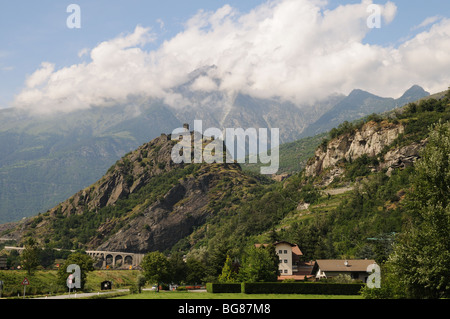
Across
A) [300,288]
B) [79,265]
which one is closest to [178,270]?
[79,265]

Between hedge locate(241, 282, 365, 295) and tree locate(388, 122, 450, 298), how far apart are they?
3961 centimetres

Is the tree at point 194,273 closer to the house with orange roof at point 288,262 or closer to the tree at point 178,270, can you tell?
the tree at point 178,270

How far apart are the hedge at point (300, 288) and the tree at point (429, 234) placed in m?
39.6

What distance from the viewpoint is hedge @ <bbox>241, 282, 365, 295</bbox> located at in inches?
3145

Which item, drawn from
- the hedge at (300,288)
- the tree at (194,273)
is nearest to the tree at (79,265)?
the tree at (194,273)

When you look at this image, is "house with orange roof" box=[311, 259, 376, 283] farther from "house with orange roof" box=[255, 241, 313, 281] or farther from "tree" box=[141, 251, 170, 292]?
"tree" box=[141, 251, 170, 292]

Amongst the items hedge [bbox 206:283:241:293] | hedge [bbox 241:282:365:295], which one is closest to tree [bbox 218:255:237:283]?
hedge [bbox 206:283:241:293]

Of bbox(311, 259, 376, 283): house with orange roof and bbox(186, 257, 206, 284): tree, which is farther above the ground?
bbox(311, 259, 376, 283): house with orange roof

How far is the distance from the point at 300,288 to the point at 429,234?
44.7 metres

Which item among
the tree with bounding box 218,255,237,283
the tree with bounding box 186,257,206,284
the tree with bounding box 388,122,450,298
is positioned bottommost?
the tree with bounding box 186,257,206,284

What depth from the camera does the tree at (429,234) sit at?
128 ft
